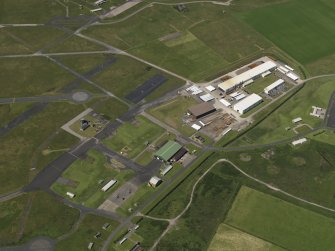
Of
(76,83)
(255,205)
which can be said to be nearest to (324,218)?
(255,205)

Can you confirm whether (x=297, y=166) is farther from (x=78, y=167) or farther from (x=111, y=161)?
(x=78, y=167)

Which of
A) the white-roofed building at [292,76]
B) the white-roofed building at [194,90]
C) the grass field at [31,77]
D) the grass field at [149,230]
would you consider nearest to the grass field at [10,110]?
the grass field at [31,77]

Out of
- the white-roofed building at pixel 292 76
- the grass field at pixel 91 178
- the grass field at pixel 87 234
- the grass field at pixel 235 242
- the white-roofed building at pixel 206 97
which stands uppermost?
the white-roofed building at pixel 292 76

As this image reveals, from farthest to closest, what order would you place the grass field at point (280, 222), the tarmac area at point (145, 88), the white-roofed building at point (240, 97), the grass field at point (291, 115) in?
the tarmac area at point (145, 88), the white-roofed building at point (240, 97), the grass field at point (291, 115), the grass field at point (280, 222)

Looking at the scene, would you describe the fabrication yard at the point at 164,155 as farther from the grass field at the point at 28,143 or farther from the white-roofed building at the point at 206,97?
the white-roofed building at the point at 206,97

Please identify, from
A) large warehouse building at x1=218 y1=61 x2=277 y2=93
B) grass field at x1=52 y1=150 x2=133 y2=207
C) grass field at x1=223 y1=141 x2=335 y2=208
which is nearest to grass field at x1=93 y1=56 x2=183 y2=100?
large warehouse building at x1=218 y1=61 x2=277 y2=93

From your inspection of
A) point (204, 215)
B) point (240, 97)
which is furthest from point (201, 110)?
point (204, 215)

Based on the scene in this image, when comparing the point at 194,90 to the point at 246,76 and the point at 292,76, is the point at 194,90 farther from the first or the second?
the point at 292,76
